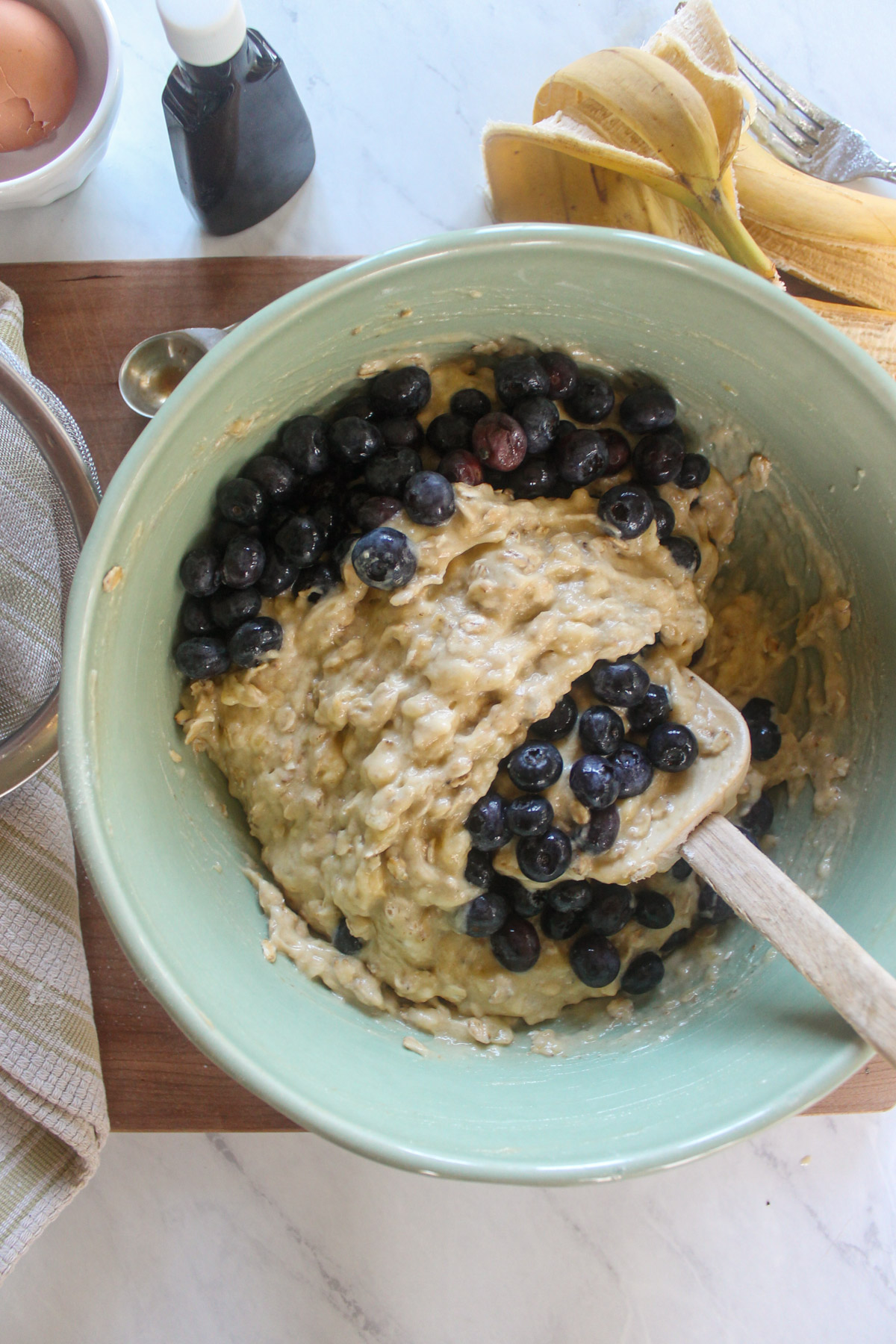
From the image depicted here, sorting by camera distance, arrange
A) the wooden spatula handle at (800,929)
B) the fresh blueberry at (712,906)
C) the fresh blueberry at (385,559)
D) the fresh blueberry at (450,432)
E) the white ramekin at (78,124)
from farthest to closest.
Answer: the white ramekin at (78,124)
the fresh blueberry at (712,906)
the fresh blueberry at (450,432)
the fresh blueberry at (385,559)
the wooden spatula handle at (800,929)

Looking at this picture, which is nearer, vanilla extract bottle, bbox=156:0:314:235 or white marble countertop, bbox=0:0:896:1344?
vanilla extract bottle, bbox=156:0:314:235

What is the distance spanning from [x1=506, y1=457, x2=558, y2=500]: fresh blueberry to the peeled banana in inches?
16.6

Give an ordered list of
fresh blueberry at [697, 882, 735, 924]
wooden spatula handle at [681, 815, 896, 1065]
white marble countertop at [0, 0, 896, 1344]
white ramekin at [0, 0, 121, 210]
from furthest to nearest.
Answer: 1. white marble countertop at [0, 0, 896, 1344]
2. white ramekin at [0, 0, 121, 210]
3. fresh blueberry at [697, 882, 735, 924]
4. wooden spatula handle at [681, 815, 896, 1065]

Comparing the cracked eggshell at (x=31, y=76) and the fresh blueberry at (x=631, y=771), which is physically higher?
the cracked eggshell at (x=31, y=76)

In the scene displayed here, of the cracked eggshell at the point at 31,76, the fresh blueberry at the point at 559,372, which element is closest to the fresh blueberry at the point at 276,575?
the fresh blueberry at the point at 559,372

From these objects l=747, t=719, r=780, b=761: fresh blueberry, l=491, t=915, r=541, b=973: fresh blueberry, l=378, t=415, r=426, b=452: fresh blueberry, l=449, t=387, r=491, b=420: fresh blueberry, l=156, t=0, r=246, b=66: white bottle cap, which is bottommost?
l=491, t=915, r=541, b=973: fresh blueberry

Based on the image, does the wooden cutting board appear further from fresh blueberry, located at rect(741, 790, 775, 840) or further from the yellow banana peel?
the yellow banana peel

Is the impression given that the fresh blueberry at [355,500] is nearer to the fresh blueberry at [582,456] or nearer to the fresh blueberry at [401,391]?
the fresh blueberry at [401,391]

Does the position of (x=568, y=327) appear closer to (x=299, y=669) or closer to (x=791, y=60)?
(x=299, y=669)

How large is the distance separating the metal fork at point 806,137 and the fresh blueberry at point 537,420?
76 centimetres

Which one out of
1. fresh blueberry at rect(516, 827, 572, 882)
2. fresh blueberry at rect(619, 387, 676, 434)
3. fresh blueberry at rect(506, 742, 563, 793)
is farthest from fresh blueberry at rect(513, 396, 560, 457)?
fresh blueberry at rect(516, 827, 572, 882)

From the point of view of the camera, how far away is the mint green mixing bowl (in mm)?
1136

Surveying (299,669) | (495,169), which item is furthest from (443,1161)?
(495,169)

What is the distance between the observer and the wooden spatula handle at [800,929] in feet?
3.60
